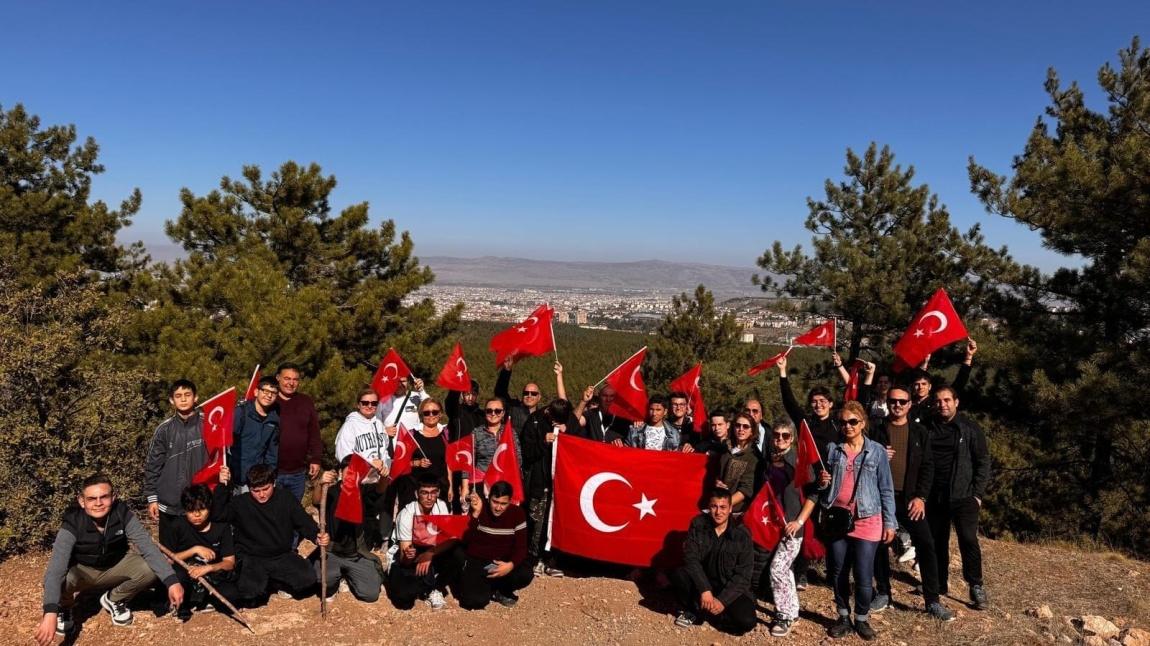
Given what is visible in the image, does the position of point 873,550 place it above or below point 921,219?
below

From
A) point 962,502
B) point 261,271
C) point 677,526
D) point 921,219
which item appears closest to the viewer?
point 962,502

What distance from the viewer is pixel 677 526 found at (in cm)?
681

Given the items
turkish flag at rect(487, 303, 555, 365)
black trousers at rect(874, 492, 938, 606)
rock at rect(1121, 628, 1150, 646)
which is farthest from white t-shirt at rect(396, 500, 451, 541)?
rock at rect(1121, 628, 1150, 646)

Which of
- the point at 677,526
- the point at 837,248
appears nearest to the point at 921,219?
the point at 837,248

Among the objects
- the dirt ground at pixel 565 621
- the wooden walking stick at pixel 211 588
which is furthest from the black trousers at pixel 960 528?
the wooden walking stick at pixel 211 588

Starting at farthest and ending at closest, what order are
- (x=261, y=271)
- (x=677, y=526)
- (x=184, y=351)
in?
(x=261, y=271), (x=184, y=351), (x=677, y=526)

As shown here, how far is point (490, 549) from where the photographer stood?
6.29m

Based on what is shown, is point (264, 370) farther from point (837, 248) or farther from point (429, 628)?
point (837, 248)

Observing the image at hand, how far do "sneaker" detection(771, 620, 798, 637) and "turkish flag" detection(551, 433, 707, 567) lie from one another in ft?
3.82

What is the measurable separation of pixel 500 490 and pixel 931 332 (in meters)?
5.76

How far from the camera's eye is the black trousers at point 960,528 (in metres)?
6.11

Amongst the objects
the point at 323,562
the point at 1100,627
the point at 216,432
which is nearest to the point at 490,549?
the point at 323,562

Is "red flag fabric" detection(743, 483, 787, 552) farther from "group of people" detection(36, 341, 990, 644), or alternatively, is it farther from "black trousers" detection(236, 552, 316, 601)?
"black trousers" detection(236, 552, 316, 601)

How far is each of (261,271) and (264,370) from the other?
2.70 metres
